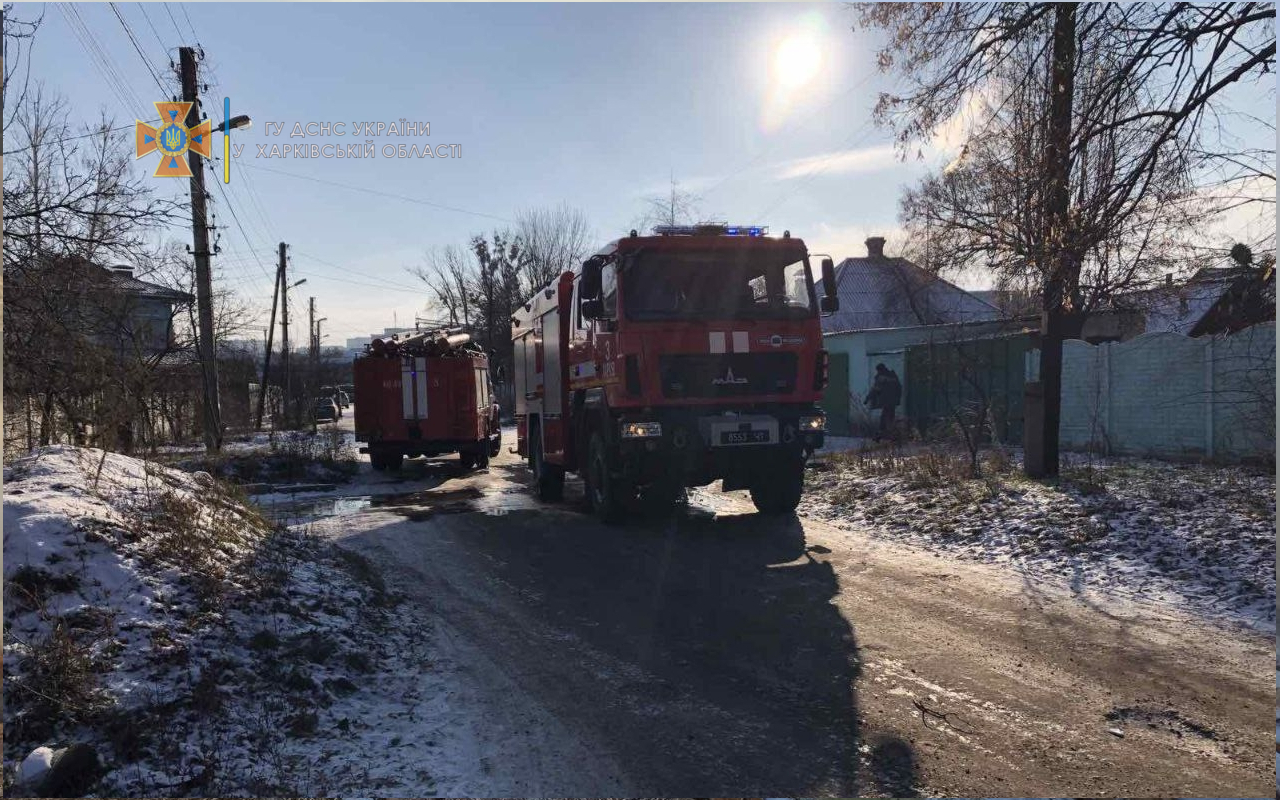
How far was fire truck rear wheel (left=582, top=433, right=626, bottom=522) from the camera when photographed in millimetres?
9789

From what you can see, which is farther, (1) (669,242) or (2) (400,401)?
(2) (400,401)

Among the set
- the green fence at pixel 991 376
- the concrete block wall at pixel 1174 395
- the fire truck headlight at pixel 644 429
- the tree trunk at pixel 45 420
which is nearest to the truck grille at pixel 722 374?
the fire truck headlight at pixel 644 429

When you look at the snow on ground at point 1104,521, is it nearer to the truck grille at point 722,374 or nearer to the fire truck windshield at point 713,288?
the truck grille at point 722,374

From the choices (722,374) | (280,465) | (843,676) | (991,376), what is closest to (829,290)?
(722,374)

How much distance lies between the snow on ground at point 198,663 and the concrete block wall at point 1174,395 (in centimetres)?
1065

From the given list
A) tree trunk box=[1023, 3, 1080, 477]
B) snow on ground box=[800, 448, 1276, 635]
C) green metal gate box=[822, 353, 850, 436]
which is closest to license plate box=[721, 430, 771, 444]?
snow on ground box=[800, 448, 1276, 635]

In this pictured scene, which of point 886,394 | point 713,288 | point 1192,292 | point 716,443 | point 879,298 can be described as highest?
point 879,298

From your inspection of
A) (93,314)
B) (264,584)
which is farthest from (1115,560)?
(93,314)

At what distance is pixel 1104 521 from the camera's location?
7.95 m

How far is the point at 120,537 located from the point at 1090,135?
352 inches

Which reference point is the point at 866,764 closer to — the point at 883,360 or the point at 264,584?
the point at 264,584

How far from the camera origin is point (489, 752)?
379cm

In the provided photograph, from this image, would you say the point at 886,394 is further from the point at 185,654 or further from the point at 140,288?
the point at 185,654

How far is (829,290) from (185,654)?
7.49 metres
